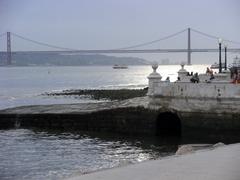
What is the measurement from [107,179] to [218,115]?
1243 centimetres

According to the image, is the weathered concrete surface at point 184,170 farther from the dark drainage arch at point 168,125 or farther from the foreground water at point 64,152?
the dark drainage arch at point 168,125

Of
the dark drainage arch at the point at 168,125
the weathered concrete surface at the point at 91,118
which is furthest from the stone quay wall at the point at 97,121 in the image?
the dark drainage arch at the point at 168,125

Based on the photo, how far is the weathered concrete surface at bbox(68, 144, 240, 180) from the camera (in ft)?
32.2

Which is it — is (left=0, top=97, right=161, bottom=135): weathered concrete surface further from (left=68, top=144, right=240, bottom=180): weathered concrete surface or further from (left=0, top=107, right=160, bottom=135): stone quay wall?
(left=68, top=144, right=240, bottom=180): weathered concrete surface

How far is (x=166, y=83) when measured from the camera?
2394 centimetres

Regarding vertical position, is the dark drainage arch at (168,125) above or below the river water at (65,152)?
above

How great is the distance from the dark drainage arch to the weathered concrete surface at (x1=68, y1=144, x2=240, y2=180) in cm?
1186

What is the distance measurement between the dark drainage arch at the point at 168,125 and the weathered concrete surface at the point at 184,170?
11.9 metres

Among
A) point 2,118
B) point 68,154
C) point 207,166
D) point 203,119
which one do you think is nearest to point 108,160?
point 68,154

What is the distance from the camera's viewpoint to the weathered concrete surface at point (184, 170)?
9.80 metres

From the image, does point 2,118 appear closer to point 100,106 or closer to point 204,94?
point 100,106

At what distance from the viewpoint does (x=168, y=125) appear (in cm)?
2500

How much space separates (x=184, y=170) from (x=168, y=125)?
14.6 meters

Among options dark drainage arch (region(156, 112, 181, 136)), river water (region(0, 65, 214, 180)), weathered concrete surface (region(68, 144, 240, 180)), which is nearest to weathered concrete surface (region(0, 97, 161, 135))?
dark drainage arch (region(156, 112, 181, 136))
